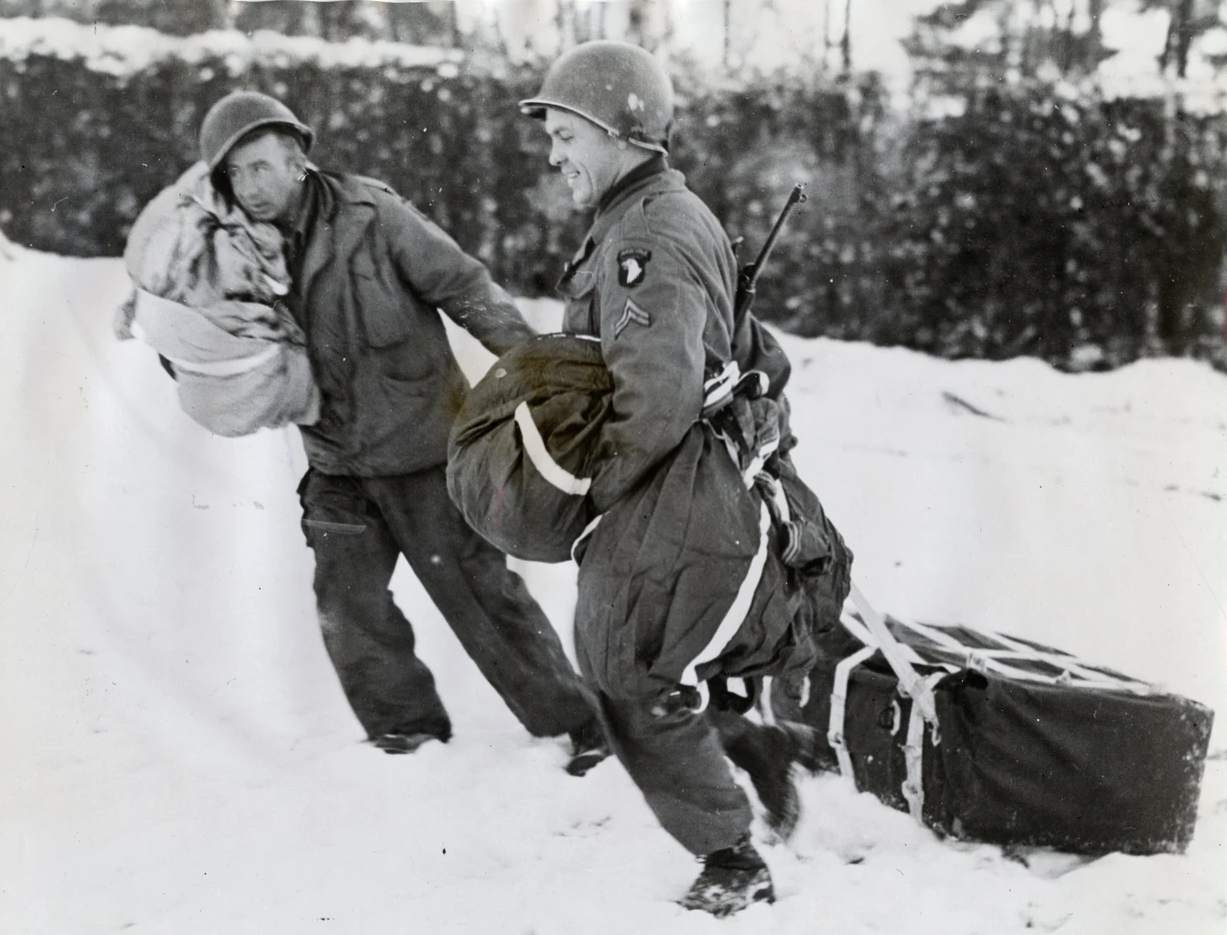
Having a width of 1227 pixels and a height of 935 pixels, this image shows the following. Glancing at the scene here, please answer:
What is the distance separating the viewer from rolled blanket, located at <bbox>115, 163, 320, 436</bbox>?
172 cm

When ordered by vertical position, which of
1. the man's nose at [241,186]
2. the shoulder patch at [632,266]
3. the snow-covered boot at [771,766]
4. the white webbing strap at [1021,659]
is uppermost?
the man's nose at [241,186]

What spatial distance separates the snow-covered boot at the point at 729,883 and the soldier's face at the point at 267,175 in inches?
57.9

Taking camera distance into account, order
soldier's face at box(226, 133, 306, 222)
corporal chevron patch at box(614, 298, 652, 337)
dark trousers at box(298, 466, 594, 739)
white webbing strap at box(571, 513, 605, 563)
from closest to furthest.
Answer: corporal chevron patch at box(614, 298, 652, 337) < white webbing strap at box(571, 513, 605, 563) < soldier's face at box(226, 133, 306, 222) < dark trousers at box(298, 466, 594, 739)

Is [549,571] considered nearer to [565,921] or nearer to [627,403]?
[627,403]

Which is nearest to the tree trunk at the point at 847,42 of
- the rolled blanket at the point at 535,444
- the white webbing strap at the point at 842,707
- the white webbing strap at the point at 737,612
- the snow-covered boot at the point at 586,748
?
the rolled blanket at the point at 535,444

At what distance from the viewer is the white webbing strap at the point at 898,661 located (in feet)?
5.94

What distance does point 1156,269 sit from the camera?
1.88 meters

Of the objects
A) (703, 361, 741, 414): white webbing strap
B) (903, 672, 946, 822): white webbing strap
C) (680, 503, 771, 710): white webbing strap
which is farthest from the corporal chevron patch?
(903, 672, 946, 822): white webbing strap

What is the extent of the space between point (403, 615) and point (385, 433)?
37 cm

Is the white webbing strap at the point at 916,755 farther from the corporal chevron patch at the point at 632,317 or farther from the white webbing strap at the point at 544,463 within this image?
the corporal chevron patch at the point at 632,317

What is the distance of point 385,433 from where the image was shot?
181 centimetres

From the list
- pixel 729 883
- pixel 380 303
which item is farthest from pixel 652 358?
pixel 729 883

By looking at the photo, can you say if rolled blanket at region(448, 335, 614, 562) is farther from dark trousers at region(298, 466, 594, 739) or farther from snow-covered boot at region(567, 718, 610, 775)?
snow-covered boot at region(567, 718, 610, 775)

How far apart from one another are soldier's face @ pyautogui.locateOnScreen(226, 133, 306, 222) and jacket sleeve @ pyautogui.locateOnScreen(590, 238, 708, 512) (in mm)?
628
